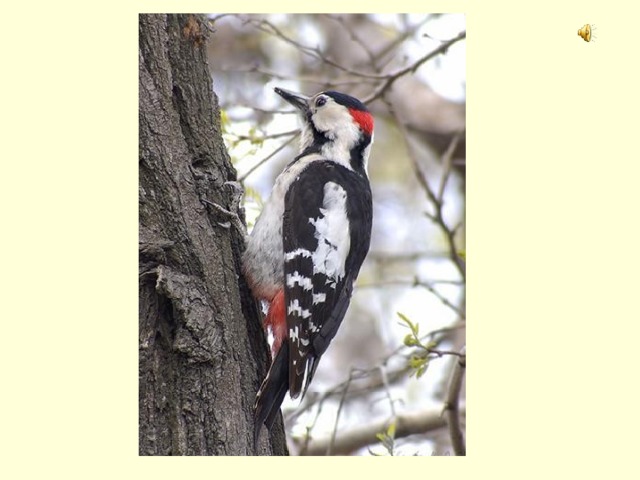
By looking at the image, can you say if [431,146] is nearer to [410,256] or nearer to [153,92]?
[410,256]

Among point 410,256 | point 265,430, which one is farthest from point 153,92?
point 410,256

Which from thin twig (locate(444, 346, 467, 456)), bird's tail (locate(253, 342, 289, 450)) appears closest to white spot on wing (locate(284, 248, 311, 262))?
bird's tail (locate(253, 342, 289, 450))

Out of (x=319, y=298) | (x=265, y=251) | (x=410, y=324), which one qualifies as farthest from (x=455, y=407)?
(x=265, y=251)

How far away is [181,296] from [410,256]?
8.12ft

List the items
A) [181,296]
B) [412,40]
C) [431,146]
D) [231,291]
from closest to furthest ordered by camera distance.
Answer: [181,296] → [231,291] → [412,40] → [431,146]

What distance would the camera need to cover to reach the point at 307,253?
116 inches

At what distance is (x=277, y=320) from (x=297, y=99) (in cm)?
113

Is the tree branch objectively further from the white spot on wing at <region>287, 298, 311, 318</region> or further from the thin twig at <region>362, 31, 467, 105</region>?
the thin twig at <region>362, 31, 467, 105</region>

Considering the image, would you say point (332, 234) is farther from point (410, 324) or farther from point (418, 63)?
point (418, 63)

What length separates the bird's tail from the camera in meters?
2.58

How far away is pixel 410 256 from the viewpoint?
4711mm

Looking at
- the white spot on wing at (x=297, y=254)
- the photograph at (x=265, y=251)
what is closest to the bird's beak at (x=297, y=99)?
the photograph at (x=265, y=251)

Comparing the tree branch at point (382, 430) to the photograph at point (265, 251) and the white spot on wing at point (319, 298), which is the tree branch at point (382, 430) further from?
the white spot on wing at point (319, 298)
